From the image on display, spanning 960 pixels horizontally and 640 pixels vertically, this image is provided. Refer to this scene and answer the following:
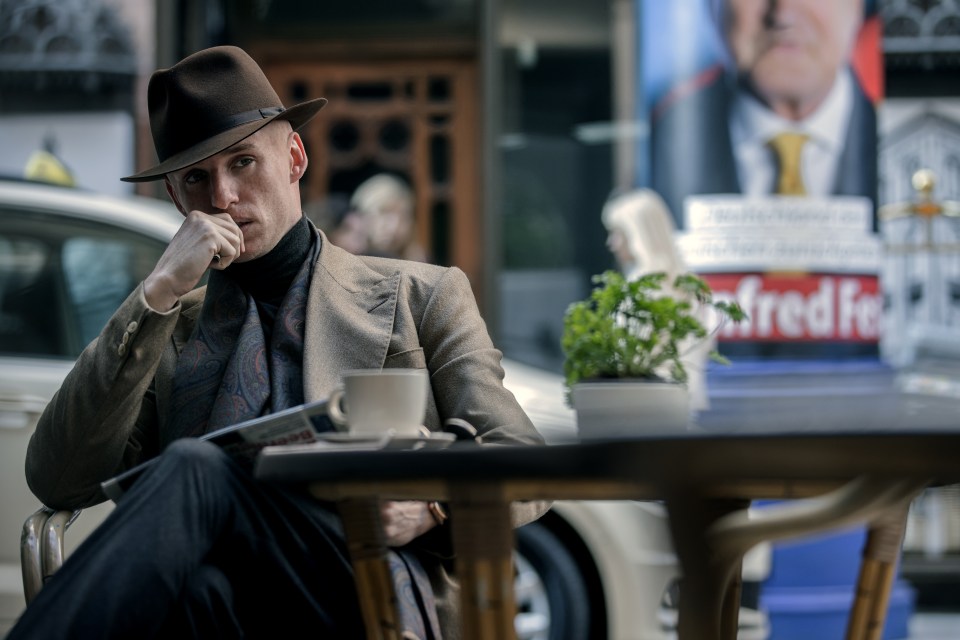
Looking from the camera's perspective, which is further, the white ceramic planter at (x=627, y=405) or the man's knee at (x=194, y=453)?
the white ceramic planter at (x=627, y=405)

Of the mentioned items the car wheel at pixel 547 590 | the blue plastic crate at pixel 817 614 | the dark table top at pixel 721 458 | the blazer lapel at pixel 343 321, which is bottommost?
the blue plastic crate at pixel 817 614

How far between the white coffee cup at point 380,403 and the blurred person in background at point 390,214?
212 inches

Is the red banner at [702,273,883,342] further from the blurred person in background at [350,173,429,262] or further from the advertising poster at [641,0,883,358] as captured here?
the blurred person in background at [350,173,429,262]

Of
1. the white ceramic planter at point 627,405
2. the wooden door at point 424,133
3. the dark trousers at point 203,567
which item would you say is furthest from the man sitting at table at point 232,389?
the wooden door at point 424,133

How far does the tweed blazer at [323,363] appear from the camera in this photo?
2.38 metres

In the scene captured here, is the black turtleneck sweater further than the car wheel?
No

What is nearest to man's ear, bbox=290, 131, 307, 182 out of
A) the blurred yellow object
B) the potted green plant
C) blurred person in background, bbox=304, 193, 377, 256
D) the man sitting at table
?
the man sitting at table

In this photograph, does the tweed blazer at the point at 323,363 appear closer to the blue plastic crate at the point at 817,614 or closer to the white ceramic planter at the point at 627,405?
the white ceramic planter at the point at 627,405

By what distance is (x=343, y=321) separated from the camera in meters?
2.59

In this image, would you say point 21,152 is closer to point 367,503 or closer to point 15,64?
point 15,64

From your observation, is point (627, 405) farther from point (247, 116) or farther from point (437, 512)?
point (247, 116)

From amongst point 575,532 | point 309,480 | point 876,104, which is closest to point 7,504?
point 575,532

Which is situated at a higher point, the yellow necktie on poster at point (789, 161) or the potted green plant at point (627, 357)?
the yellow necktie on poster at point (789, 161)

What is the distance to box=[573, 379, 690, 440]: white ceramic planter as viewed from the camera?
2340 millimetres
